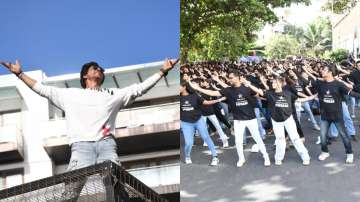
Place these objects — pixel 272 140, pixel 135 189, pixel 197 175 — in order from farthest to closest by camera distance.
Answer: pixel 272 140, pixel 197 175, pixel 135 189

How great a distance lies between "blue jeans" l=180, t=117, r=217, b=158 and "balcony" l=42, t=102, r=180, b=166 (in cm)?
23

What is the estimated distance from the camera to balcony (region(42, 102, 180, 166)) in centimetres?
187

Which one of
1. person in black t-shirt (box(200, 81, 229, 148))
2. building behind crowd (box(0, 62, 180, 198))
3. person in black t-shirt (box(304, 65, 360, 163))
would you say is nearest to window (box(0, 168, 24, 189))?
building behind crowd (box(0, 62, 180, 198))

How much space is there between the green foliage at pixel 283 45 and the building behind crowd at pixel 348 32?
13cm

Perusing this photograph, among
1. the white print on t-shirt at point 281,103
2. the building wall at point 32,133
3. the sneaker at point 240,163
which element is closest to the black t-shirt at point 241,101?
the white print on t-shirt at point 281,103

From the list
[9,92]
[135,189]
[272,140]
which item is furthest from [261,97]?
[135,189]

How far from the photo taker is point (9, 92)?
191 centimetres

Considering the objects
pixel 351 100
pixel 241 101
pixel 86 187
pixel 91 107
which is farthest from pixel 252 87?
pixel 86 187

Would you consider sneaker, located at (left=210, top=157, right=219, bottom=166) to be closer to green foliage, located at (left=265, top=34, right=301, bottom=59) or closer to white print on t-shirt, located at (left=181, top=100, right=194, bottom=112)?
white print on t-shirt, located at (left=181, top=100, right=194, bottom=112)

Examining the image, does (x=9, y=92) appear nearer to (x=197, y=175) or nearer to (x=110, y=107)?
(x=110, y=107)

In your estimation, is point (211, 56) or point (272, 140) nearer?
point (211, 56)

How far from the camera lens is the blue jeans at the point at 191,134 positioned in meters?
2.22

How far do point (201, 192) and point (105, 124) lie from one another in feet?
1.99

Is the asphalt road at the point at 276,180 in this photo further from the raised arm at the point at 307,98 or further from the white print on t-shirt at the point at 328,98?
the raised arm at the point at 307,98
